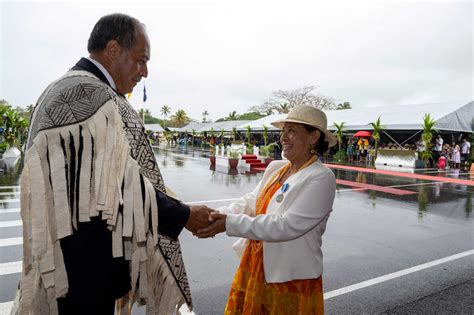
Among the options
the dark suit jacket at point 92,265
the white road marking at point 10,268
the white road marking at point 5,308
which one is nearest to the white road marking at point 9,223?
the white road marking at point 10,268

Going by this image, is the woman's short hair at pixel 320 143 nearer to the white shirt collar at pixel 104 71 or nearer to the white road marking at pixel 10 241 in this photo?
the white shirt collar at pixel 104 71

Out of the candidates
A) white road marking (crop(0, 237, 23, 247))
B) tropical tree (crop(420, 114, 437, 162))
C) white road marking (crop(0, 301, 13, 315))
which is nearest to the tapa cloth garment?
white road marking (crop(0, 301, 13, 315))

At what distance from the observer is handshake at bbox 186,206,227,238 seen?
1908 millimetres

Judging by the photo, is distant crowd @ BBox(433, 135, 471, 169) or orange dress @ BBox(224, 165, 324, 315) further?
distant crowd @ BBox(433, 135, 471, 169)

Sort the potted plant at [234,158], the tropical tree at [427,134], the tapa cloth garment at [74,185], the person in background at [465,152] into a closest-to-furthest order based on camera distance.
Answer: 1. the tapa cloth garment at [74,185]
2. the potted plant at [234,158]
3. the tropical tree at [427,134]
4. the person in background at [465,152]

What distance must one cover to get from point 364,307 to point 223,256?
2.13 meters

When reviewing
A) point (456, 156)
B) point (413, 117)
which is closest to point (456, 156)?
point (456, 156)

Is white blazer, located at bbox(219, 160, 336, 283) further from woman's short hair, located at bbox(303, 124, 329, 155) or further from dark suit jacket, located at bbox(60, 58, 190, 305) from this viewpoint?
dark suit jacket, located at bbox(60, 58, 190, 305)

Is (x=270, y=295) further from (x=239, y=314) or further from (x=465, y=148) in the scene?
(x=465, y=148)

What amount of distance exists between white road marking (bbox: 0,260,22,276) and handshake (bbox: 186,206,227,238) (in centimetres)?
340

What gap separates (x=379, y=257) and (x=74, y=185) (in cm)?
485

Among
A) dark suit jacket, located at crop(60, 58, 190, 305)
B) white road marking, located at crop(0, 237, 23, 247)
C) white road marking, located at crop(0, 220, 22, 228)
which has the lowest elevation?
white road marking, located at crop(0, 237, 23, 247)

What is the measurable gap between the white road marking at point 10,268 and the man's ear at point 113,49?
3818 mm

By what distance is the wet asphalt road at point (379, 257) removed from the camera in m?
3.61
